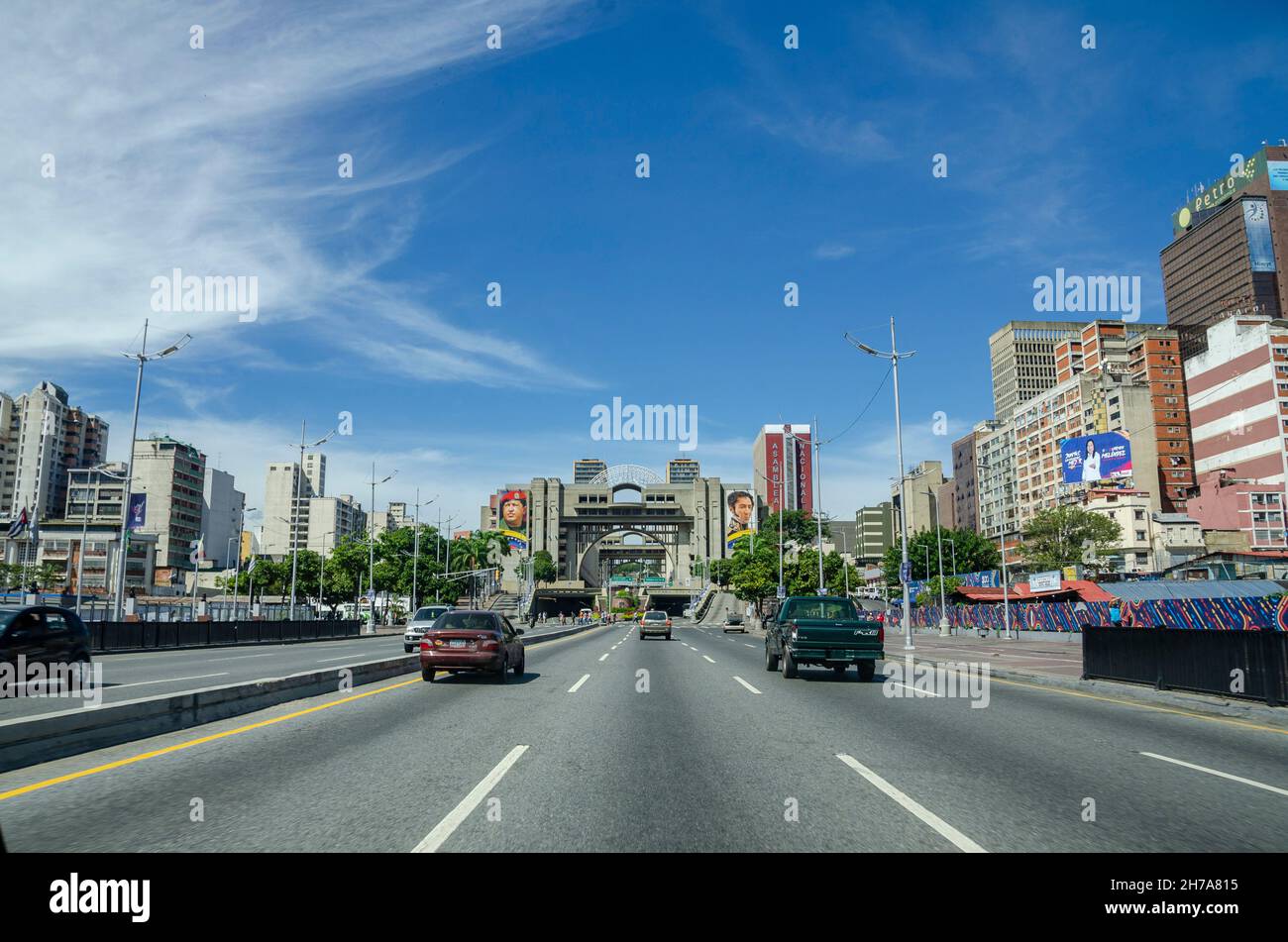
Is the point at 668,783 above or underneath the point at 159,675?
above

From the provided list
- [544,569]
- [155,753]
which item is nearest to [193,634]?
[155,753]

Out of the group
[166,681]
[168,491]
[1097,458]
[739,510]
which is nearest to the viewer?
[166,681]

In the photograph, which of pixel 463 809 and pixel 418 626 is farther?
pixel 418 626

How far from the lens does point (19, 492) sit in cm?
13825

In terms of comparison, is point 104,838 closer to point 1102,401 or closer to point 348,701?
point 348,701

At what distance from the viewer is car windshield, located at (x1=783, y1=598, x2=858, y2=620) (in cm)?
1784

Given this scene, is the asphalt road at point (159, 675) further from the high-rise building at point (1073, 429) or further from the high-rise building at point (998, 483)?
the high-rise building at point (998, 483)

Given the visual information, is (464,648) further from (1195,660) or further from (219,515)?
(219,515)

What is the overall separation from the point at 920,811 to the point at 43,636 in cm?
1418

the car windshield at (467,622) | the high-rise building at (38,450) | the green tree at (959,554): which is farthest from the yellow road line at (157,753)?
the high-rise building at (38,450)

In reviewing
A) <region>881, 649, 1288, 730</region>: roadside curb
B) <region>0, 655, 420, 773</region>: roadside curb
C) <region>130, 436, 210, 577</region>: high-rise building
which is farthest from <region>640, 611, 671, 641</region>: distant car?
<region>130, 436, 210, 577</region>: high-rise building

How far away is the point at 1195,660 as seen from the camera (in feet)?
46.4

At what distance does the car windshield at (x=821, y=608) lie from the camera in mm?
17844

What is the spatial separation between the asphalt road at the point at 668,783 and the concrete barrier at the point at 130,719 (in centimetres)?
31
